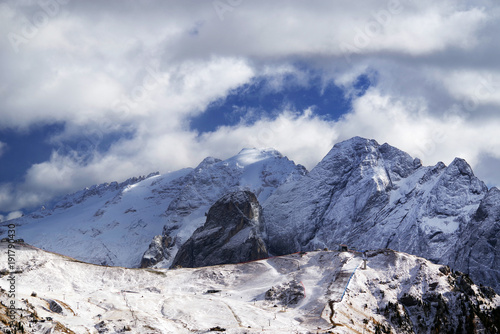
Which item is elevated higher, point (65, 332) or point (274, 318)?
point (65, 332)

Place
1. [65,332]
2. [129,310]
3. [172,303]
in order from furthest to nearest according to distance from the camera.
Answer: [172,303]
[129,310]
[65,332]

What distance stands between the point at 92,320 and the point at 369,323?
7466 cm

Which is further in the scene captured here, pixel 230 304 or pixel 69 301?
pixel 230 304

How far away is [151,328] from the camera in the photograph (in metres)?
171

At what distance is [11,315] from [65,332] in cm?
1269

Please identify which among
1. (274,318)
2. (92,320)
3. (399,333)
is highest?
(92,320)

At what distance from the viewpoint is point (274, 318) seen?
616 feet

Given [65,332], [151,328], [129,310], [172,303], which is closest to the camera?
[65,332]

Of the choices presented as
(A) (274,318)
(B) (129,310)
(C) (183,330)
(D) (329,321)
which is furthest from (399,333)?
(B) (129,310)

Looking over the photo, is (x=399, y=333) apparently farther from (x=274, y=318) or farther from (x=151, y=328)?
(x=151, y=328)

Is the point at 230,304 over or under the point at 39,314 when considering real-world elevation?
under

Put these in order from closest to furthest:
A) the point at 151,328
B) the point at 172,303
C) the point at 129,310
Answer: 1. the point at 151,328
2. the point at 129,310
3. the point at 172,303

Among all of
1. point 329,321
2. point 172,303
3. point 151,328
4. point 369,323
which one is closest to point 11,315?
point 151,328

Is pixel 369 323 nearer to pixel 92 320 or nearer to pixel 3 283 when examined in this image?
pixel 92 320
